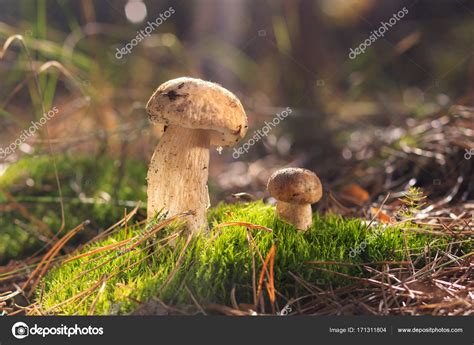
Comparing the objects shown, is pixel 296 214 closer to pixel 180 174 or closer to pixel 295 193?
pixel 295 193

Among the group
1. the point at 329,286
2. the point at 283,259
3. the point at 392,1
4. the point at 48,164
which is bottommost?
the point at 329,286

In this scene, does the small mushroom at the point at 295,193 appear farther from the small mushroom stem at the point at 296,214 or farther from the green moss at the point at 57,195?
the green moss at the point at 57,195

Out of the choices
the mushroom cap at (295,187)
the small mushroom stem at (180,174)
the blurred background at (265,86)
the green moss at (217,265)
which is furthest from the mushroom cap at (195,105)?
the blurred background at (265,86)

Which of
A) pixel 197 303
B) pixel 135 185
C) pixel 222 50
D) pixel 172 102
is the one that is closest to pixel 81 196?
pixel 135 185

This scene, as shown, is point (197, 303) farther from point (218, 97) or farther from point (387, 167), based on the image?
point (387, 167)

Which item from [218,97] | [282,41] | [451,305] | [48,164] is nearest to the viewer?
[451,305]

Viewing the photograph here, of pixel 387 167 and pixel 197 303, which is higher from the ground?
pixel 387 167
